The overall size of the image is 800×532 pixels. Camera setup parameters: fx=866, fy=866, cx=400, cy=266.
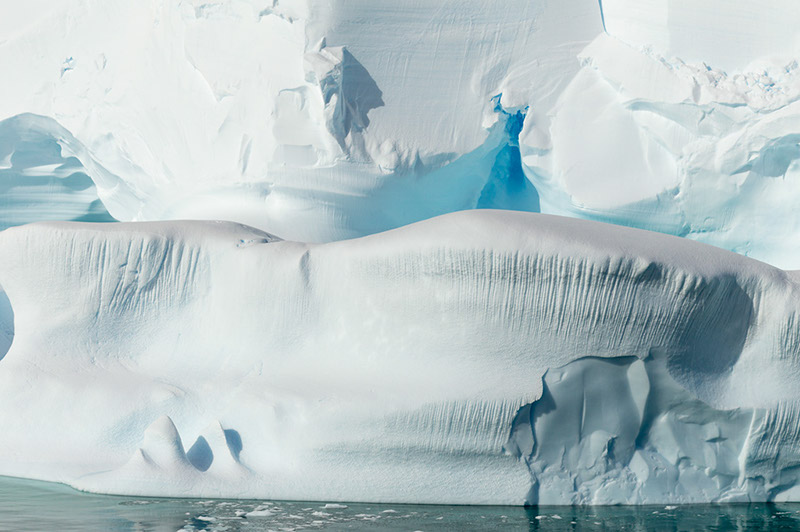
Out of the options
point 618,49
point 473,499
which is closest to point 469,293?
point 473,499

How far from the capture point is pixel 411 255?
4547 millimetres

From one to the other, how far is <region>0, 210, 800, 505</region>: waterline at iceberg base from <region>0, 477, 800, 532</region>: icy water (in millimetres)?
154

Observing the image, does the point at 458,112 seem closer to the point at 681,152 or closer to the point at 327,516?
the point at 681,152

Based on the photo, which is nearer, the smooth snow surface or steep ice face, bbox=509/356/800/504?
steep ice face, bbox=509/356/800/504

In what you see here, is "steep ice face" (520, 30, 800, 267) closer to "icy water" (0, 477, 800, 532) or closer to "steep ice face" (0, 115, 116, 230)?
"icy water" (0, 477, 800, 532)

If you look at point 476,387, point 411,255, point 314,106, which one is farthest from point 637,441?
point 314,106

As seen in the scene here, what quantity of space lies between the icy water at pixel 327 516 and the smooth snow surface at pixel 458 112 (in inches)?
103

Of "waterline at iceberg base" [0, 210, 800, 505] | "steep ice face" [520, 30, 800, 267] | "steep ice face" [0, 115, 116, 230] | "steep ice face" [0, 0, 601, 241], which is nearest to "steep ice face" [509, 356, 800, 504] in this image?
"waterline at iceberg base" [0, 210, 800, 505]

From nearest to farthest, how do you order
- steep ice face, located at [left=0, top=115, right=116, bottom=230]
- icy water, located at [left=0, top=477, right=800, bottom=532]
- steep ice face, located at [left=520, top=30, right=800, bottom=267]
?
icy water, located at [left=0, top=477, right=800, bottom=532], steep ice face, located at [left=520, top=30, right=800, bottom=267], steep ice face, located at [left=0, top=115, right=116, bottom=230]

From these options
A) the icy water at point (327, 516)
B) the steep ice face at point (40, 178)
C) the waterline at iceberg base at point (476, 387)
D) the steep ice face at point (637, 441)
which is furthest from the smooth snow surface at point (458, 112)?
the icy water at point (327, 516)

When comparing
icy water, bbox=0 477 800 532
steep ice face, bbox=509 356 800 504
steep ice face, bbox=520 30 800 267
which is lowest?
icy water, bbox=0 477 800 532

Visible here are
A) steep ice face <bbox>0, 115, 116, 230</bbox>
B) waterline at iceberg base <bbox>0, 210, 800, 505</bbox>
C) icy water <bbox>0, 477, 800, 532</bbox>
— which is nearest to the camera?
icy water <bbox>0, 477, 800, 532</bbox>

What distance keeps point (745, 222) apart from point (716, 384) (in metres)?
2.29

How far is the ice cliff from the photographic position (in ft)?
14.6
